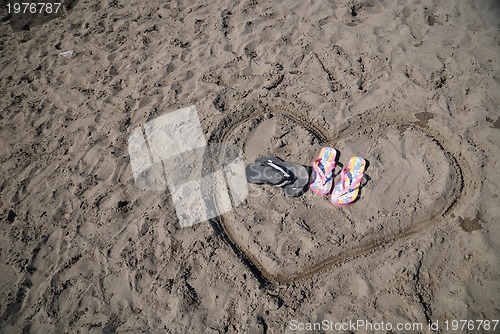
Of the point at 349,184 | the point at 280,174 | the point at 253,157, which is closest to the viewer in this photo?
the point at 349,184

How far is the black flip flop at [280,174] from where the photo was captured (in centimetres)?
349

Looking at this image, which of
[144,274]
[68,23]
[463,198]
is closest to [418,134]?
[463,198]

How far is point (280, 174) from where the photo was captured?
11.6 ft

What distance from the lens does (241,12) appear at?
508 cm

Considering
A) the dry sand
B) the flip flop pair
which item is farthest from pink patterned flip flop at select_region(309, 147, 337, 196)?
the dry sand

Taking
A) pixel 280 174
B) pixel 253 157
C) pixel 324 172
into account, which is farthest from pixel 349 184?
pixel 253 157

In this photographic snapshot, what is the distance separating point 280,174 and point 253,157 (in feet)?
1.18

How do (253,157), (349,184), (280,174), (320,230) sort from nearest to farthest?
1. (320,230)
2. (349,184)
3. (280,174)
4. (253,157)

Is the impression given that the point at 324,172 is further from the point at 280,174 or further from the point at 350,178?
the point at 280,174

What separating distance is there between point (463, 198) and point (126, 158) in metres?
3.26

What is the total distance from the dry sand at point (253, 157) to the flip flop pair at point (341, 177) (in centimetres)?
10

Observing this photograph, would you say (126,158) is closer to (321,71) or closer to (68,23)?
(321,71)

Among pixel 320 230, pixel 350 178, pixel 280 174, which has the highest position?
pixel 280 174

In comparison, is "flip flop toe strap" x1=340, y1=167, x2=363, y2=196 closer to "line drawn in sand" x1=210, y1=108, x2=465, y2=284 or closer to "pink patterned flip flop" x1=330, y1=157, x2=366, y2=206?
"pink patterned flip flop" x1=330, y1=157, x2=366, y2=206
